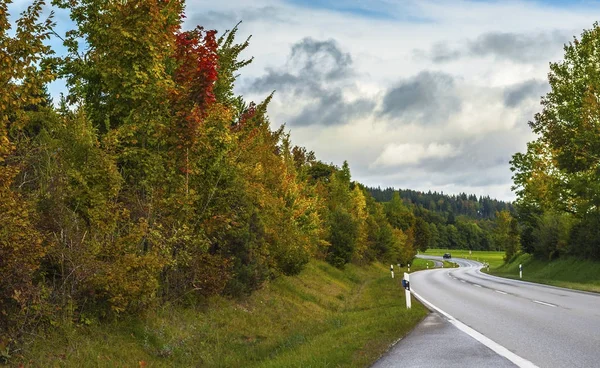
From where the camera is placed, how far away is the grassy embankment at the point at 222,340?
873cm

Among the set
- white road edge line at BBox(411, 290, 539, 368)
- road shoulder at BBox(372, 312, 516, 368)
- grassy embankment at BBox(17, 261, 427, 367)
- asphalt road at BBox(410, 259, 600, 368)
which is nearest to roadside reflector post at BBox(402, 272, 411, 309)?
grassy embankment at BBox(17, 261, 427, 367)

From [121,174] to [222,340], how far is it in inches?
178

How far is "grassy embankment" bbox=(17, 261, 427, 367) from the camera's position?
28.7ft

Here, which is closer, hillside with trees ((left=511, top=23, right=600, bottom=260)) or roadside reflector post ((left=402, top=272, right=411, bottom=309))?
roadside reflector post ((left=402, top=272, right=411, bottom=309))

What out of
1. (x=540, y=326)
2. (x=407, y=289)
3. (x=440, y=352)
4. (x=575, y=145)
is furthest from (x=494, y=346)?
(x=575, y=145)

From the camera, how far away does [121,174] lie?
40.1 feet

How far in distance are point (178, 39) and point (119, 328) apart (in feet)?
24.6

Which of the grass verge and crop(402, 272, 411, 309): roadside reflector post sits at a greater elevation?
crop(402, 272, 411, 309): roadside reflector post

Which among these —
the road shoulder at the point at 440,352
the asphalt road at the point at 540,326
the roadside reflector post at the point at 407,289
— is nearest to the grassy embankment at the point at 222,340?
the road shoulder at the point at 440,352

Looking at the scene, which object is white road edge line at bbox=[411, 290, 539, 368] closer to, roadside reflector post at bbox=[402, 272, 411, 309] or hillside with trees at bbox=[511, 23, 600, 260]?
roadside reflector post at bbox=[402, 272, 411, 309]

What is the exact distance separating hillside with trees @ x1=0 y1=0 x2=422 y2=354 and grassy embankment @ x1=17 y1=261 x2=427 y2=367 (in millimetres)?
384

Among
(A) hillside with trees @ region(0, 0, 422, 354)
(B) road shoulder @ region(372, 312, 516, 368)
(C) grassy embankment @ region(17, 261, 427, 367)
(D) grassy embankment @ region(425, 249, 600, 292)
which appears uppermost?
(A) hillside with trees @ region(0, 0, 422, 354)

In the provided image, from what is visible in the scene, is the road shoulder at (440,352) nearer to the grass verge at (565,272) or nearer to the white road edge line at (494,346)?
the white road edge line at (494,346)

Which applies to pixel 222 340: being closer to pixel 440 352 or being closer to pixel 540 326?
pixel 440 352
